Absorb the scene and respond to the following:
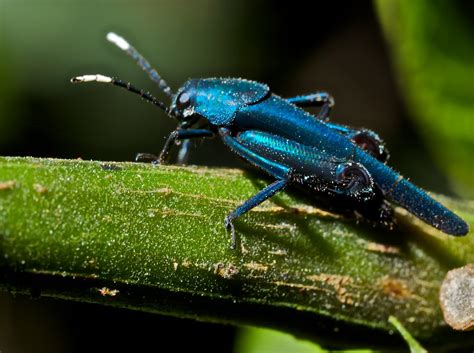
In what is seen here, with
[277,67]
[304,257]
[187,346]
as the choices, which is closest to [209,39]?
[277,67]

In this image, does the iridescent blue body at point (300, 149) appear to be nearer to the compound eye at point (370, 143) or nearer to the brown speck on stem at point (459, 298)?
the compound eye at point (370, 143)

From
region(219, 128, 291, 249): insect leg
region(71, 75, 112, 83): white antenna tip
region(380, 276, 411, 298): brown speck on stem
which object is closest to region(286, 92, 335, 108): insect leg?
region(219, 128, 291, 249): insect leg

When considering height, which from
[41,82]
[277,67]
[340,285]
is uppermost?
[277,67]

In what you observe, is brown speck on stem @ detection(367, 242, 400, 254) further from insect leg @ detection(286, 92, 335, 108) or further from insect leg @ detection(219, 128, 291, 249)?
insect leg @ detection(286, 92, 335, 108)

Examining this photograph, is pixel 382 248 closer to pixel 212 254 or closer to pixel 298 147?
pixel 298 147

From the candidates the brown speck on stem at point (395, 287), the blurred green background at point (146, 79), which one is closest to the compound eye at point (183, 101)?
the brown speck on stem at point (395, 287)

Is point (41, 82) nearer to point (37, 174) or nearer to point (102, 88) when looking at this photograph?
point (102, 88)
